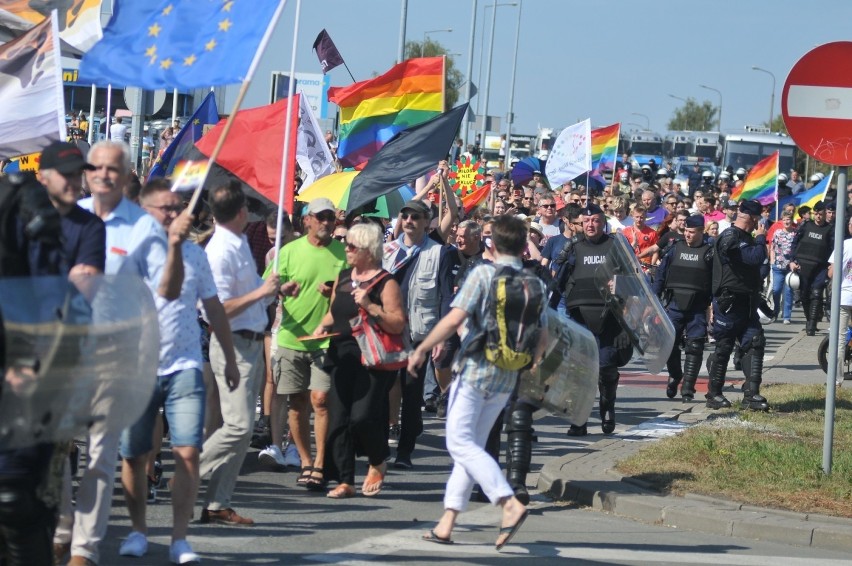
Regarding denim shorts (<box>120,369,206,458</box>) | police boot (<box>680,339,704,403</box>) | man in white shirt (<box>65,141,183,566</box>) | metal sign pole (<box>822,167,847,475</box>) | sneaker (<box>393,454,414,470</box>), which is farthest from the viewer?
police boot (<box>680,339,704,403</box>)

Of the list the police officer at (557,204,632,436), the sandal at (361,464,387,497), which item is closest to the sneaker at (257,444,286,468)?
the sandal at (361,464,387,497)

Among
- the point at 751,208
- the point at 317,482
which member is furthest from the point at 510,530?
the point at 751,208

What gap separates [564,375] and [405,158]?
10.8ft

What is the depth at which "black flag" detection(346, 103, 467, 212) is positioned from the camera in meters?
11.5

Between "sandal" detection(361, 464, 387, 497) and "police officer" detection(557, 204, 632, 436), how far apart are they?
3472mm

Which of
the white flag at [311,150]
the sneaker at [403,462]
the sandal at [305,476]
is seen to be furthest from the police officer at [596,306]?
the sandal at [305,476]

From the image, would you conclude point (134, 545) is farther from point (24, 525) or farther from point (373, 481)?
point (373, 481)

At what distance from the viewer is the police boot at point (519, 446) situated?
8641 millimetres

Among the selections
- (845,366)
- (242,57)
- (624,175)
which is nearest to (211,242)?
(242,57)

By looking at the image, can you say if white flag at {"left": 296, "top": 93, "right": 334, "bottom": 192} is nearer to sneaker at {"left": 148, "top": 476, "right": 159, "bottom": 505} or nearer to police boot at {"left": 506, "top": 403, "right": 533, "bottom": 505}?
police boot at {"left": 506, "top": 403, "right": 533, "bottom": 505}

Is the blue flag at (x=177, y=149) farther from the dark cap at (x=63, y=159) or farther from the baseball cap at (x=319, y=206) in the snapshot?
the dark cap at (x=63, y=159)

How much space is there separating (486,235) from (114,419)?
791cm

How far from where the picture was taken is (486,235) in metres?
12.9

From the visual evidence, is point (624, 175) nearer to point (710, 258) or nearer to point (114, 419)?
point (710, 258)
